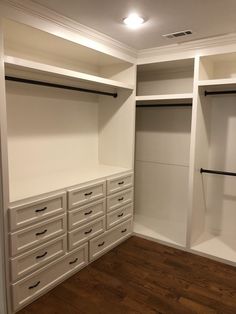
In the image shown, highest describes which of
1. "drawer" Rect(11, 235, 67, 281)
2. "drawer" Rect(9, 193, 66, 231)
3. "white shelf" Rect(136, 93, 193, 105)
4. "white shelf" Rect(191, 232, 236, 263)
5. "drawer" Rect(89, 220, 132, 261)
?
"white shelf" Rect(136, 93, 193, 105)

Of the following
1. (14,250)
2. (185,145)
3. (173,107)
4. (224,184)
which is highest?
(173,107)

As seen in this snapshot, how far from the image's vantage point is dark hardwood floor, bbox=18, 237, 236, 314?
210 centimetres

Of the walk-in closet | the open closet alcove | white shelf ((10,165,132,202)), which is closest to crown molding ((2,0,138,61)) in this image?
the walk-in closet

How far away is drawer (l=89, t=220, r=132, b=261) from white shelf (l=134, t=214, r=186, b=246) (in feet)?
0.73

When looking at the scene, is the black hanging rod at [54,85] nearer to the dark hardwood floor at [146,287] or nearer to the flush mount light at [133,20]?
the flush mount light at [133,20]

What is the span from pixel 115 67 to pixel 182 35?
981mm

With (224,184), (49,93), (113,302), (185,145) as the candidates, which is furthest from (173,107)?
(113,302)

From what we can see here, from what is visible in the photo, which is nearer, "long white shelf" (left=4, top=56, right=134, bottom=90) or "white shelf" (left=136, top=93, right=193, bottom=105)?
"long white shelf" (left=4, top=56, right=134, bottom=90)

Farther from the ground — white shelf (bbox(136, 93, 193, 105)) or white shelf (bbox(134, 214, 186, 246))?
white shelf (bbox(136, 93, 193, 105))

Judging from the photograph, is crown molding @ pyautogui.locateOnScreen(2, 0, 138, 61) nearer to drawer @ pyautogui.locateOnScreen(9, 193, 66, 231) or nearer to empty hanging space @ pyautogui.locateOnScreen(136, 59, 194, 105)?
empty hanging space @ pyautogui.locateOnScreen(136, 59, 194, 105)

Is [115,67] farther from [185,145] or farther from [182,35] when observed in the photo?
[185,145]

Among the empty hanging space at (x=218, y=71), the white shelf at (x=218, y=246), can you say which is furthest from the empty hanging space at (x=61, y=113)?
the white shelf at (x=218, y=246)

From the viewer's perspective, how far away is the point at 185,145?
11.2 feet

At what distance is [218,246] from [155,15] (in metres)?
2.48
